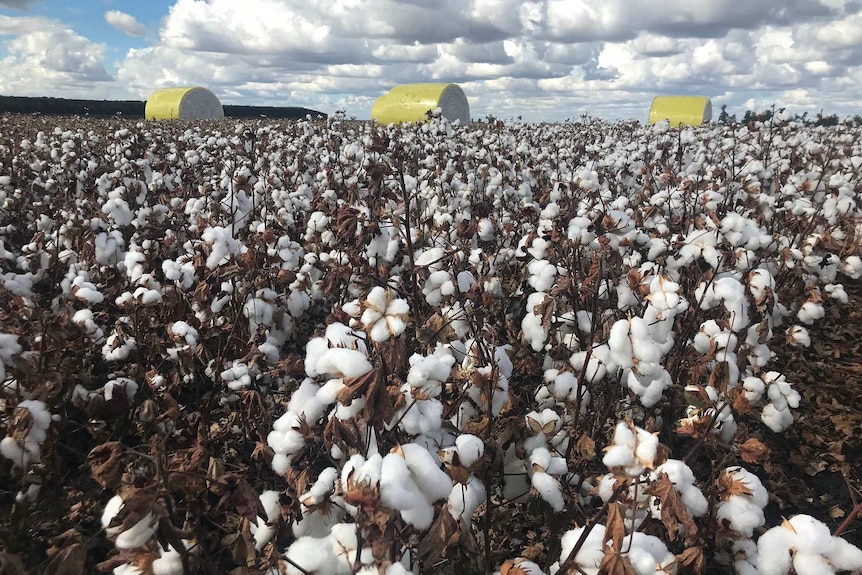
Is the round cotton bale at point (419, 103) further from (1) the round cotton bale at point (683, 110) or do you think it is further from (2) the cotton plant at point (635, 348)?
(2) the cotton plant at point (635, 348)

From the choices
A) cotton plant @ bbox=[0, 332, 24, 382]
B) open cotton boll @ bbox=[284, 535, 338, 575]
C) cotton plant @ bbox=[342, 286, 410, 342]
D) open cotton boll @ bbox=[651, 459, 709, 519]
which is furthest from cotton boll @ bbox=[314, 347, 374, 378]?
cotton plant @ bbox=[0, 332, 24, 382]

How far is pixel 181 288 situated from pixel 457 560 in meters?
2.56

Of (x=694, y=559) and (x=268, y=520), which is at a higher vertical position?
(x=268, y=520)

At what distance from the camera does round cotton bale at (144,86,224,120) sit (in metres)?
27.1

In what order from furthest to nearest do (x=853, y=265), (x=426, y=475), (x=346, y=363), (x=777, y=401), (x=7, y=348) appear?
(x=853, y=265), (x=777, y=401), (x=7, y=348), (x=346, y=363), (x=426, y=475)

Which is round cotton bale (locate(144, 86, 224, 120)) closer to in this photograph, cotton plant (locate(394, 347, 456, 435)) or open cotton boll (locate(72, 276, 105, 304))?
open cotton boll (locate(72, 276, 105, 304))

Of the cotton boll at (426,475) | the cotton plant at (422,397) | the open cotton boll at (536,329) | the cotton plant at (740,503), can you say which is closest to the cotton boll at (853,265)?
the open cotton boll at (536,329)

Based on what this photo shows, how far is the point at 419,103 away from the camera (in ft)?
75.0

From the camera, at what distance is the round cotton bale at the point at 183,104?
2712cm

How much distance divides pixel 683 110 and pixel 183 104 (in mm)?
21714

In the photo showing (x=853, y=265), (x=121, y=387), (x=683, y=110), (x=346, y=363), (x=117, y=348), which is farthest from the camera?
(x=683, y=110)

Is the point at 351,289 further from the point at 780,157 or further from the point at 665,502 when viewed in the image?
the point at 780,157

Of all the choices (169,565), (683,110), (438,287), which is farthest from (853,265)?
(683,110)

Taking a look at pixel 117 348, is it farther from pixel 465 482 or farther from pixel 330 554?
pixel 465 482
